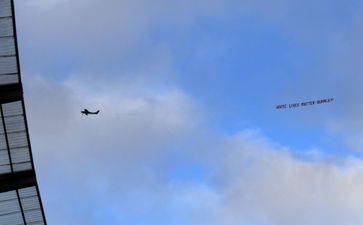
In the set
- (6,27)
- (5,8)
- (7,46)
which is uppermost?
(5,8)

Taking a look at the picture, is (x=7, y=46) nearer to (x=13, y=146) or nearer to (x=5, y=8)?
(x=5, y=8)

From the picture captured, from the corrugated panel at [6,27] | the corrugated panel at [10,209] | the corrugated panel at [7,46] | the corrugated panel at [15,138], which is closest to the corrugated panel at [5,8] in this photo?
the corrugated panel at [6,27]

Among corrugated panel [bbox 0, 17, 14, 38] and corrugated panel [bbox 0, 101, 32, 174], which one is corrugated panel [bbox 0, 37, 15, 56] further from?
corrugated panel [bbox 0, 101, 32, 174]

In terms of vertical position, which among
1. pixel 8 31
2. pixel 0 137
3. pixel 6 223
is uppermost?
pixel 8 31

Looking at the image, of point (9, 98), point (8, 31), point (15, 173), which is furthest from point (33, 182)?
point (8, 31)

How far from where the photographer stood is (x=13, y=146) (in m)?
41.2

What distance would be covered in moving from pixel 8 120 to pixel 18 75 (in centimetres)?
353

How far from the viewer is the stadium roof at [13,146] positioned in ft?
120

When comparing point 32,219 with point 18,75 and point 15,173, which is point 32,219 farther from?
point 18,75

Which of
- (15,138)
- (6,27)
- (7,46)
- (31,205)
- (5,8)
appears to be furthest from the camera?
(31,205)

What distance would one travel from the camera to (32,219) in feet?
148

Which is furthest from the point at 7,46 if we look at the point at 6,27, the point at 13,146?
the point at 13,146

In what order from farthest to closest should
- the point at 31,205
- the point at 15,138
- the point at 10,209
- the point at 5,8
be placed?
the point at 10,209 → the point at 31,205 → the point at 15,138 → the point at 5,8

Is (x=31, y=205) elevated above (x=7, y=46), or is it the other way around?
(x=7, y=46)
